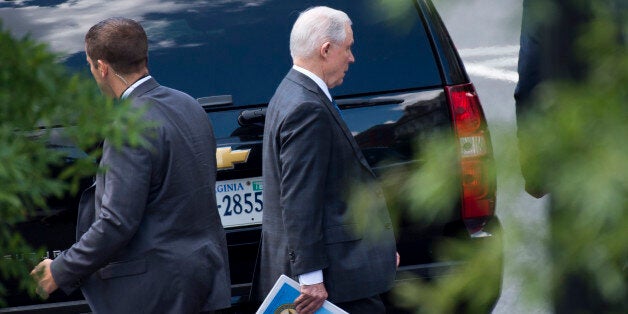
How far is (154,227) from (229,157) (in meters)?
1.01

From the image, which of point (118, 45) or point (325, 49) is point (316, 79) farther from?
point (118, 45)

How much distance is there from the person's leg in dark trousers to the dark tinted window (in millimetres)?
1086

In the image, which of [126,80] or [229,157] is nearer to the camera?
[126,80]

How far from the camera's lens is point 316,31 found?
3746 millimetres

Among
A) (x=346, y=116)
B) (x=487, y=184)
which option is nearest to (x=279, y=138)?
(x=346, y=116)

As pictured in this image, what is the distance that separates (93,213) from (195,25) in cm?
142

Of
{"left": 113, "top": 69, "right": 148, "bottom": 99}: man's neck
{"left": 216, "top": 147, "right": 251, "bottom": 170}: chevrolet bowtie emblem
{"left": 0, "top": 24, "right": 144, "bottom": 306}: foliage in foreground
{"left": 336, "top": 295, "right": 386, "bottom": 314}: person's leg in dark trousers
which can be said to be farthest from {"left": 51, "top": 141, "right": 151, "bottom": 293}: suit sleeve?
{"left": 0, "top": 24, "right": 144, "bottom": 306}: foliage in foreground

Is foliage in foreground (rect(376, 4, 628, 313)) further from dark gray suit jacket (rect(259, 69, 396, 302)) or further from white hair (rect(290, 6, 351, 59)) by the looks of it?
white hair (rect(290, 6, 351, 59))

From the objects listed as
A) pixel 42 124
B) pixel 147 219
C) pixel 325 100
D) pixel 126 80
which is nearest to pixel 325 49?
pixel 325 100

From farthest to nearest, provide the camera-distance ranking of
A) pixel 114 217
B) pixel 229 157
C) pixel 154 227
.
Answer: pixel 229 157
pixel 154 227
pixel 114 217

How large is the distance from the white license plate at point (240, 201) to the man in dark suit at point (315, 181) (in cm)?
73

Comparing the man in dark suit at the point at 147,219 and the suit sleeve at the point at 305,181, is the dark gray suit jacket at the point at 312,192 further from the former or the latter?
the man in dark suit at the point at 147,219

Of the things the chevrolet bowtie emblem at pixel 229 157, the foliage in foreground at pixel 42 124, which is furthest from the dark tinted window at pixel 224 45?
the foliage in foreground at pixel 42 124

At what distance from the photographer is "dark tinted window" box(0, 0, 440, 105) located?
4.68 m
